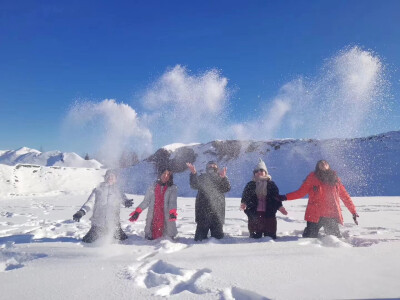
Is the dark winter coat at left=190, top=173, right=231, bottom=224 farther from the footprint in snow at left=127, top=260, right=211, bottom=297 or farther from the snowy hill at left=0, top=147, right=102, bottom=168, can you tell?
the snowy hill at left=0, top=147, right=102, bottom=168

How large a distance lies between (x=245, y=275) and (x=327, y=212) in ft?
8.90

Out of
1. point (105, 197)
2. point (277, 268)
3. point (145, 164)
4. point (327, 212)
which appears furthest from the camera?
point (145, 164)

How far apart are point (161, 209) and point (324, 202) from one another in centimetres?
292

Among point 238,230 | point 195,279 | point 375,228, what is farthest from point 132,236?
point 375,228

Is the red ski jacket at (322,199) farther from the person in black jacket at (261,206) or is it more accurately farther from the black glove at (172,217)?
the black glove at (172,217)

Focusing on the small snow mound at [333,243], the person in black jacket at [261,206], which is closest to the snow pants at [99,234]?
the person in black jacket at [261,206]

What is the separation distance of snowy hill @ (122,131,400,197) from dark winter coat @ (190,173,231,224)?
60.5 ft

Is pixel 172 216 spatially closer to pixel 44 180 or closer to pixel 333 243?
pixel 333 243

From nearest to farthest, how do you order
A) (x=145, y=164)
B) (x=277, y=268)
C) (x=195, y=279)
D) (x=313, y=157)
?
1. (x=195, y=279)
2. (x=277, y=268)
3. (x=313, y=157)
4. (x=145, y=164)

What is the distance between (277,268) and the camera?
3258 millimetres

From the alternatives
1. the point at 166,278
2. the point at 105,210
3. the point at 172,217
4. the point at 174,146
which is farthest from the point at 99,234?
the point at 174,146

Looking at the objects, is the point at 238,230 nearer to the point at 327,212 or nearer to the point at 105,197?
the point at 327,212

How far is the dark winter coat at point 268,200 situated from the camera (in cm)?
525

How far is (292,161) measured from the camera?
27.1 m
